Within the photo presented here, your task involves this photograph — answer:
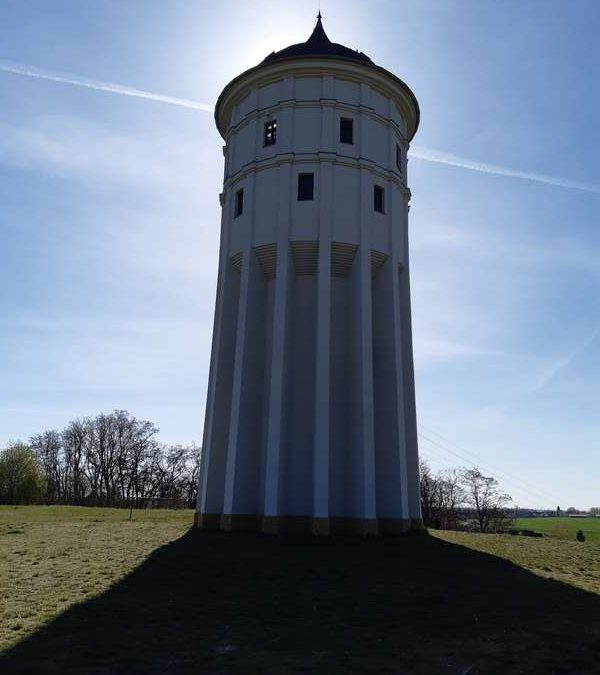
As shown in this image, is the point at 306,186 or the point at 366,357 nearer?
the point at 366,357

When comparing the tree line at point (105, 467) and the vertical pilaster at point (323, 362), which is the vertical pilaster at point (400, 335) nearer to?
the vertical pilaster at point (323, 362)

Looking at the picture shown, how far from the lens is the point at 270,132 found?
26.2 metres

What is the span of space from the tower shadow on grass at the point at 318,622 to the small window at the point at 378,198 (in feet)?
49.0

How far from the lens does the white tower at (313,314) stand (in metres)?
22.1

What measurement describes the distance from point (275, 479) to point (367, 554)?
520 cm

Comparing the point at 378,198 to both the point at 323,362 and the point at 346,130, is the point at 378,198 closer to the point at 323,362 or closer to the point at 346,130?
the point at 346,130

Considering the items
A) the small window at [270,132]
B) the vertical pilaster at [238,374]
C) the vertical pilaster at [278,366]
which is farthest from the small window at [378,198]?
the vertical pilaster at [238,374]

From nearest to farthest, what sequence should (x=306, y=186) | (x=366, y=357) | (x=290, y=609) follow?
(x=290, y=609) → (x=366, y=357) → (x=306, y=186)

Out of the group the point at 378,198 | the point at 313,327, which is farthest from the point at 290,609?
the point at 378,198

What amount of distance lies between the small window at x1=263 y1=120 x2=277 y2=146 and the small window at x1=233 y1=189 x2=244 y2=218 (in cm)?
241

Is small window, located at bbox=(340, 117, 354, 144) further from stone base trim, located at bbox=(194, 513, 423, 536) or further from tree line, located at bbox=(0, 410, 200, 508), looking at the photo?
tree line, located at bbox=(0, 410, 200, 508)

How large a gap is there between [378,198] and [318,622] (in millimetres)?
19396

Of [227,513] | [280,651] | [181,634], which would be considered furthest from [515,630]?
[227,513]

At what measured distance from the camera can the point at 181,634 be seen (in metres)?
9.02
